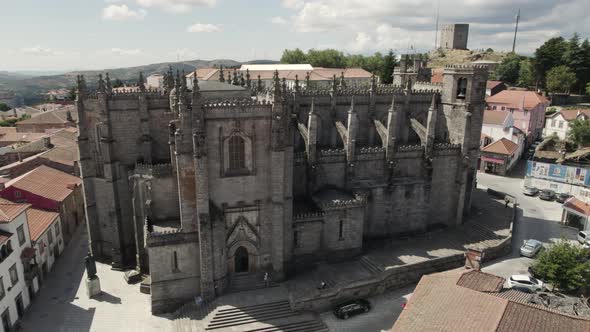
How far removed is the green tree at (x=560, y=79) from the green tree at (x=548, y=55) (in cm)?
542

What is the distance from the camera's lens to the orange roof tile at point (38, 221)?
112 ft

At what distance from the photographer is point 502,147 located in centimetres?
6481

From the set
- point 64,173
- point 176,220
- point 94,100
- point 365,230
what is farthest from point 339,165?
point 64,173

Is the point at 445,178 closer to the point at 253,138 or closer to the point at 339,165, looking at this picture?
the point at 339,165

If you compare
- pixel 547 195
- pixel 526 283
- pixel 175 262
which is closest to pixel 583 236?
pixel 547 195

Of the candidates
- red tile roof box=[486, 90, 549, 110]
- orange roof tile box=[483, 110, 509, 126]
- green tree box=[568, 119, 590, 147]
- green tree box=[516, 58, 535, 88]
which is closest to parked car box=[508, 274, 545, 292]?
orange roof tile box=[483, 110, 509, 126]

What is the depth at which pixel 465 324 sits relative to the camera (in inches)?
735

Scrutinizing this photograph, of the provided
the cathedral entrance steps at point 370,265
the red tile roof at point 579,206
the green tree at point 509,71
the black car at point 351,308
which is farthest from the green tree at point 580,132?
the black car at point 351,308

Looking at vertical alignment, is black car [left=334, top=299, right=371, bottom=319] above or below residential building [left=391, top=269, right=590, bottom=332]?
below

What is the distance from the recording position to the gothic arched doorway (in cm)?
3119

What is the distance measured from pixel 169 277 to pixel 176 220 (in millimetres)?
4925

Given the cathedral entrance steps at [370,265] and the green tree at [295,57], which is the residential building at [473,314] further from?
the green tree at [295,57]

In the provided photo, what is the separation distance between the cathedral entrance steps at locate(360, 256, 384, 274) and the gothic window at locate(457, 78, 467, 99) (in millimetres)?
20279

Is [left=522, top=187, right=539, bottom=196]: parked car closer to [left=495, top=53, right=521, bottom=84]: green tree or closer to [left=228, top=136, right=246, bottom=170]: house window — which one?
[left=228, top=136, right=246, bottom=170]: house window
